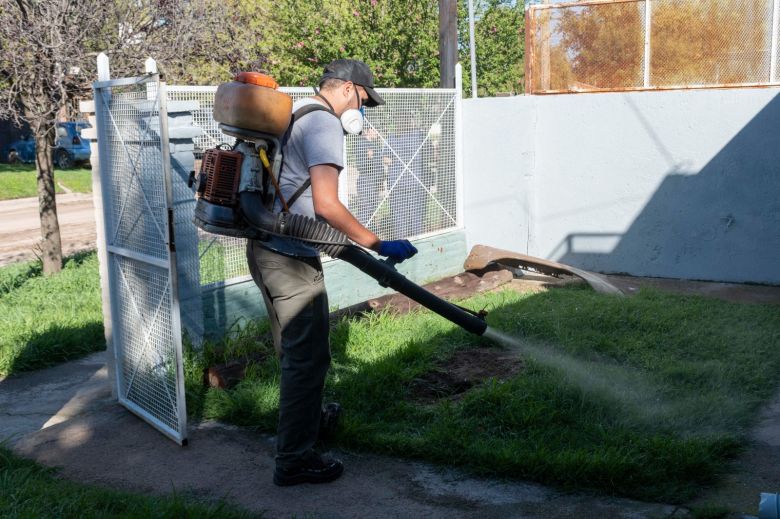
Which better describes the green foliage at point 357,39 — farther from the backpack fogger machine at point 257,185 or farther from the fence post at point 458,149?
the backpack fogger machine at point 257,185

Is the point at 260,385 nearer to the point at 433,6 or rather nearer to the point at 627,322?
the point at 627,322

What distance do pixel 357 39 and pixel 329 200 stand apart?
9436mm

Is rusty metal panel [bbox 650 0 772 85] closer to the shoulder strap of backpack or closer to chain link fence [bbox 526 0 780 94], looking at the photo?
chain link fence [bbox 526 0 780 94]

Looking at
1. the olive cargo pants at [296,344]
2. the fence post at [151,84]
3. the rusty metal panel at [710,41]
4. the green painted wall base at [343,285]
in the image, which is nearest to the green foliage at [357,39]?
the green painted wall base at [343,285]

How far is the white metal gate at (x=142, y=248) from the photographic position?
455 cm

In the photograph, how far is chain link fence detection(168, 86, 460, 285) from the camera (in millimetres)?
7941

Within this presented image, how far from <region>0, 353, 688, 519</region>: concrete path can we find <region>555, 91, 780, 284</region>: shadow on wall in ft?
18.6

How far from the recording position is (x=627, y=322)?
670 cm

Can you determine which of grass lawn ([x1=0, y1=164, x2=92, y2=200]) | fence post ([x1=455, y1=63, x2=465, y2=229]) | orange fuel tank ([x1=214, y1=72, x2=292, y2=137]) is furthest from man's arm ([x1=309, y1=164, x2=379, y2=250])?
grass lawn ([x1=0, y1=164, x2=92, y2=200])

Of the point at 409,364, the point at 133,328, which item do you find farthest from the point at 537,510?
the point at 133,328

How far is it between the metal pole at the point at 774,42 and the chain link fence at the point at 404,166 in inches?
129

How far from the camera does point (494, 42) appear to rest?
16281 mm

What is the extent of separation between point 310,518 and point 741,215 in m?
6.58

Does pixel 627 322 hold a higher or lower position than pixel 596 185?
lower
